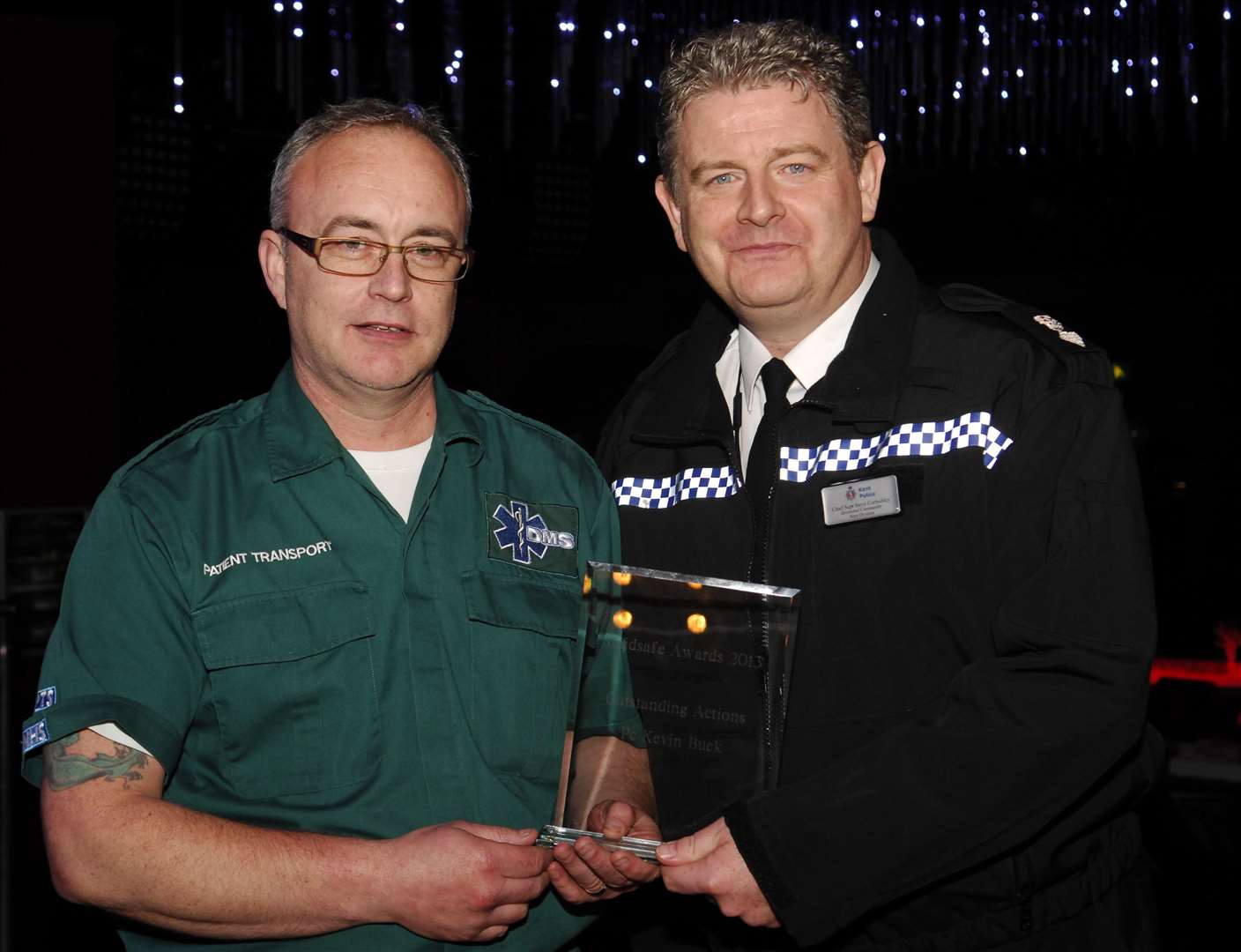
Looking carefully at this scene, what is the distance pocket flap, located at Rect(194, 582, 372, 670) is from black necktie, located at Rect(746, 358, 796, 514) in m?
0.71

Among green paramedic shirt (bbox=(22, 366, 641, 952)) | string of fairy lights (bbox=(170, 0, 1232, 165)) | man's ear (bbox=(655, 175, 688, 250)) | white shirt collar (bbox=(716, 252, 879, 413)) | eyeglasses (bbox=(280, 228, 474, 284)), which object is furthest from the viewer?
string of fairy lights (bbox=(170, 0, 1232, 165))

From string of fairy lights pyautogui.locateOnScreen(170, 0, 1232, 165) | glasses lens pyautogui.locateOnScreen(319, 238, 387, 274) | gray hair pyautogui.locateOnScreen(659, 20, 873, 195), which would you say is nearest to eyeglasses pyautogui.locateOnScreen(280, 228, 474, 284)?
glasses lens pyautogui.locateOnScreen(319, 238, 387, 274)

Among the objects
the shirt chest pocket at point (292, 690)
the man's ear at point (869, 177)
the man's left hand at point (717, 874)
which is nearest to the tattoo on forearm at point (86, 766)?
the shirt chest pocket at point (292, 690)

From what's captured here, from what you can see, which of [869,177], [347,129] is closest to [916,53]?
[869,177]

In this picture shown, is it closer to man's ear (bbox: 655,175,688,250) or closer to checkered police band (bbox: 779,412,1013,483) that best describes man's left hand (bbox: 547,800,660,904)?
checkered police band (bbox: 779,412,1013,483)

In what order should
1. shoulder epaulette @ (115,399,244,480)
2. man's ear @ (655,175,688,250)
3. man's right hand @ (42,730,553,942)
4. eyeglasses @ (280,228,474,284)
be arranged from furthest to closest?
man's ear @ (655,175,688,250), eyeglasses @ (280,228,474,284), shoulder epaulette @ (115,399,244,480), man's right hand @ (42,730,553,942)

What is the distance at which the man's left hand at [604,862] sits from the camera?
1838mm

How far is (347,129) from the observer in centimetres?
204

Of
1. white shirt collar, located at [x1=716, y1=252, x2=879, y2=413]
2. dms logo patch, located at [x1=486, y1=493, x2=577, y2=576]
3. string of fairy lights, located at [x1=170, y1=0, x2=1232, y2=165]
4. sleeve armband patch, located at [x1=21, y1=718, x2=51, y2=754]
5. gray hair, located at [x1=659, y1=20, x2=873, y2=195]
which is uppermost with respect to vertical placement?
string of fairy lights, located at [x1=170, y1=0, x2=1232, y2=165]

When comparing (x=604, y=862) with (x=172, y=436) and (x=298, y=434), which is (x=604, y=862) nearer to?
(x=298, y=434)

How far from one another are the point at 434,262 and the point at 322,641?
695 millimetres

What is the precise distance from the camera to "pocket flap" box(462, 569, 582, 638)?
201cm

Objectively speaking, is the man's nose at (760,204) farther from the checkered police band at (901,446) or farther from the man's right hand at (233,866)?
the man's right hand at (233,866)

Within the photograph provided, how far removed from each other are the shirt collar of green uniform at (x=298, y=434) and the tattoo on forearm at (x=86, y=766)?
498 mm
